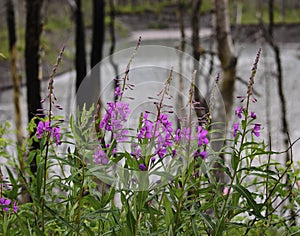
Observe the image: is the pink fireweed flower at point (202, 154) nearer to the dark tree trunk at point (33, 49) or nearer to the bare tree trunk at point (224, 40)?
the dark tree trunk at point (33, 49)

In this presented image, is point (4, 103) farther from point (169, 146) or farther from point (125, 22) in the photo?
point (169, 146)

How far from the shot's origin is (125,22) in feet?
22.6

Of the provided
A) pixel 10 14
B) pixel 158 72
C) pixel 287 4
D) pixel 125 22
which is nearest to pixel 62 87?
pixel 125 22

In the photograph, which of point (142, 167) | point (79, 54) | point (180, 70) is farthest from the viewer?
point (180, 70)

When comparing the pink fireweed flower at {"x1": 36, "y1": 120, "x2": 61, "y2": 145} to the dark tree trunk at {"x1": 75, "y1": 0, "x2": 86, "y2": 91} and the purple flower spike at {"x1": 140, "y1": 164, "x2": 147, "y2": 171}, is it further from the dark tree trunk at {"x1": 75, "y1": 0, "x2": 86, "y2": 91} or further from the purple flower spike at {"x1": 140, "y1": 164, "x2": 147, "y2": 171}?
the dark tree trunk at {"x1": 75, "y1": 0, "x2": 86, "y2": 91}

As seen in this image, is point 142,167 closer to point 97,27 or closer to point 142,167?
point 142,167

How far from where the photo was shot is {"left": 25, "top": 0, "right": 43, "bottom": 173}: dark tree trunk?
1770mm

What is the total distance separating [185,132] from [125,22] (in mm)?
6422

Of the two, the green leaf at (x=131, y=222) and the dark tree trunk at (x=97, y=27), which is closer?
the green leaf at (x=131, y=222)

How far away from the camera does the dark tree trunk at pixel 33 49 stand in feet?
5.81

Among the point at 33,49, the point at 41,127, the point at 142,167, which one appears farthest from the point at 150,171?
the point at 33,49

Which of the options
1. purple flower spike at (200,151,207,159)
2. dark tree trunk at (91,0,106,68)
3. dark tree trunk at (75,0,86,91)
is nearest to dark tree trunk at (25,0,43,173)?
dark tree trunk at (75,0,86,91)

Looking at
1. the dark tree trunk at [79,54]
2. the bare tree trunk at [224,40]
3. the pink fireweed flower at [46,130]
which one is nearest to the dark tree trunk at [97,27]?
the dark tree trunk at [79,54]

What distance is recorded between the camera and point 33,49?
1.82m
